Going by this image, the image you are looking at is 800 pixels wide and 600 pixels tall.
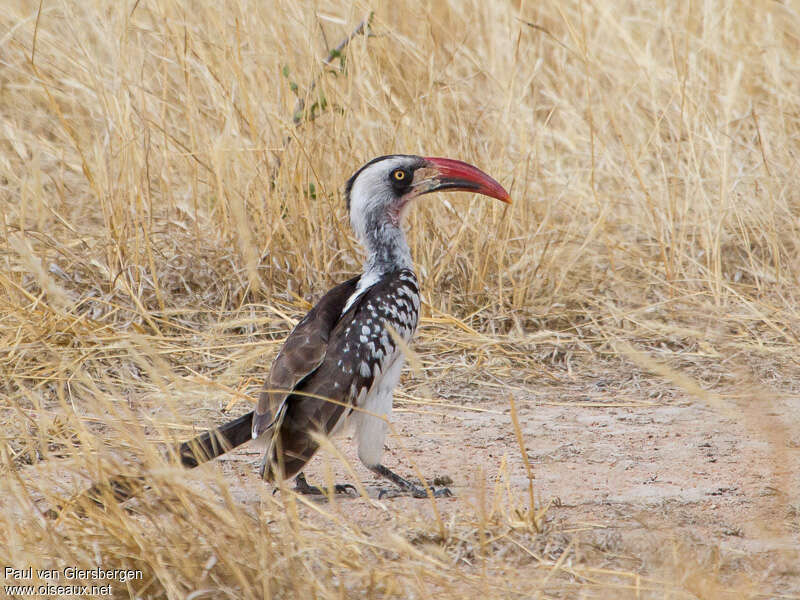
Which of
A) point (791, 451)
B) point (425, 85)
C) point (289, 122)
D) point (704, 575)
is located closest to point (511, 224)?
point (425, 85)

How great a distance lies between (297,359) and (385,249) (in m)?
0.67

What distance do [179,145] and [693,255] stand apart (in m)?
2.38

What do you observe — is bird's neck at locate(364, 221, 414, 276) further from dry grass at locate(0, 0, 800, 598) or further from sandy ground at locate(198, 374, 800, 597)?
sandy ground at locate(198, 374, 800, 597)

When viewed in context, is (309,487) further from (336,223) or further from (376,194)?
(336,223)

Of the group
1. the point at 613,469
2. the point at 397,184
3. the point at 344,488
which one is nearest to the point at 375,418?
the point at 344,488

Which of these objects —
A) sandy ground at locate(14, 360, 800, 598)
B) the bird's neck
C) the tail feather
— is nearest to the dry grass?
sandy ground at locate(14, 360, 800, 598)

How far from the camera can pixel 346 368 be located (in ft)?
10.8

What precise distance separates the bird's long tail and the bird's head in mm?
903

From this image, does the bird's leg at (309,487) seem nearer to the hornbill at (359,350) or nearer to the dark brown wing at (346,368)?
the hornbill at (359,350)

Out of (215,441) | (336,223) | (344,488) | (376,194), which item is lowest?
(344,488)

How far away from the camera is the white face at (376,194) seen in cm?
377

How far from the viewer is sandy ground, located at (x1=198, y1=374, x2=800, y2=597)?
2.68 meters

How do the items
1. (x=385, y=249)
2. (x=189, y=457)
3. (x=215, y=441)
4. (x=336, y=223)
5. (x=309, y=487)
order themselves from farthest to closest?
(x=336, y=223)
(x=385, y=249)
(x=309, y=487)
(x=215, y=441)
(x=189, y=457)

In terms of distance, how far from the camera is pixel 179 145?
184 inches
